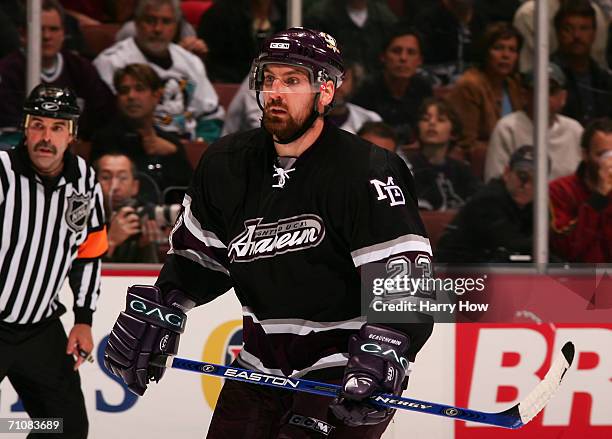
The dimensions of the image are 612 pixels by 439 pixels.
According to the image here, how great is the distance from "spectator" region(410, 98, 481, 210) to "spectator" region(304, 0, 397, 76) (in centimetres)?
30

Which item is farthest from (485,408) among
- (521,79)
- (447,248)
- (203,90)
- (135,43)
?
(135,43)

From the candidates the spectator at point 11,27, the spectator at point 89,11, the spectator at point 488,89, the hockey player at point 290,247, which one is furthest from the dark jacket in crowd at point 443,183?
the hockey player at point 290,247

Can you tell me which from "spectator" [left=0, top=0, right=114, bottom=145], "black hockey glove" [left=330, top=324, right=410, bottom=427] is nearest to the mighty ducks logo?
"black hockey glove" [left=330, top=324, right=410, bottom=427]

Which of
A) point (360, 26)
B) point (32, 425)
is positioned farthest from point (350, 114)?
point (32, 425)

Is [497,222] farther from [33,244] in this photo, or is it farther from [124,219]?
[33,244]

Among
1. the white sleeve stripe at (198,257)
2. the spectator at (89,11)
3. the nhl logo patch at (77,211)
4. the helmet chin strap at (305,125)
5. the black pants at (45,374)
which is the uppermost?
the spectator at (89,11)

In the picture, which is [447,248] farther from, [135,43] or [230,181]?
[230,181]

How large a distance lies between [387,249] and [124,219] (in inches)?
84.9

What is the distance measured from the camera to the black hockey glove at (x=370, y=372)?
253 cm

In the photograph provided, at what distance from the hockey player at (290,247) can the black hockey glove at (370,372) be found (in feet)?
0.11

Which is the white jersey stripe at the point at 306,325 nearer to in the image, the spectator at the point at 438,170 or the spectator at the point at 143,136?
the spectator at the point at 143,136

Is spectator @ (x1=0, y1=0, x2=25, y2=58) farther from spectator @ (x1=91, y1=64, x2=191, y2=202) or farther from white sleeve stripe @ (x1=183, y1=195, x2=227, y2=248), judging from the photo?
white sleeve stripe @ (x1=183, y1=195, x2=227, y2=248)

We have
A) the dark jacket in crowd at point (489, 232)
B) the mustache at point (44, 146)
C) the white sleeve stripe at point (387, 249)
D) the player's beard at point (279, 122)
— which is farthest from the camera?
the dark jacket in crowd at point (489, 232)

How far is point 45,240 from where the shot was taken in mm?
4320
